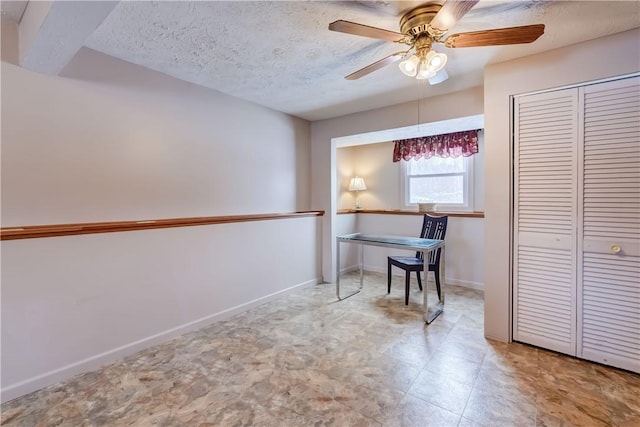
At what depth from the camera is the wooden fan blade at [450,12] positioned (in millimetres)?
1291

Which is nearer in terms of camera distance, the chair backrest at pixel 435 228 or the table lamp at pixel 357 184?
the chair backrest at pixel 435 228

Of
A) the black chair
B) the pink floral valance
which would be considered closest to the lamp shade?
the pink floral valance

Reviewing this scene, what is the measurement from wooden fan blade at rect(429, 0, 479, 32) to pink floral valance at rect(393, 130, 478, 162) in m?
2.75

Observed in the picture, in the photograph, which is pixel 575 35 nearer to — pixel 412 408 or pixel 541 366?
pixel 541 366

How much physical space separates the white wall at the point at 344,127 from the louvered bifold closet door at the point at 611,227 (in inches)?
37.9

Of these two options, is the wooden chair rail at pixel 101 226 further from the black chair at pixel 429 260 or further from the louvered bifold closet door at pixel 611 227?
the louvered bifold closet door at pixel 611 227

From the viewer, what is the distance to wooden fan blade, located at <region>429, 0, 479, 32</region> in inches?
50.8

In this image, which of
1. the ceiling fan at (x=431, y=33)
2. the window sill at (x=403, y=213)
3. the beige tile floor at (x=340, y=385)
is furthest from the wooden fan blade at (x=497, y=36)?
the window sill at (x=403, y=213)

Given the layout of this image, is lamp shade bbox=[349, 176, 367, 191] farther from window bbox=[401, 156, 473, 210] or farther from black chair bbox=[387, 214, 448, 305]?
black chair bbox=[387, 214, 448, 305]

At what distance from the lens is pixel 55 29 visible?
4.91 ft

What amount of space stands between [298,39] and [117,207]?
5.98 ft

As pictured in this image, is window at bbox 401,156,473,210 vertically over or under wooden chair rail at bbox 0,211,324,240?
over

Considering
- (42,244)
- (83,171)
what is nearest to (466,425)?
(42,244)

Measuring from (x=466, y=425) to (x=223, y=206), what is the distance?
102 inches
